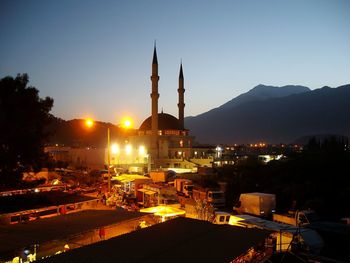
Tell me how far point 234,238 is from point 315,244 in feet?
23.6

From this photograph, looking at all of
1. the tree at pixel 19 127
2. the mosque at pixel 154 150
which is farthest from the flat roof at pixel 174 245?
the mosque at pixel 154 150

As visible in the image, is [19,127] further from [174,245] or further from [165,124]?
[165,124]

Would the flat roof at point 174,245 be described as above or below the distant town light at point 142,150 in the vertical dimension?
below

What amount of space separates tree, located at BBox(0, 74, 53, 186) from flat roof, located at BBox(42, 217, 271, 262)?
8197 millimetres

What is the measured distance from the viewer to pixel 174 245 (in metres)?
7.44

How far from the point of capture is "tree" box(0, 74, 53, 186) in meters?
14.5

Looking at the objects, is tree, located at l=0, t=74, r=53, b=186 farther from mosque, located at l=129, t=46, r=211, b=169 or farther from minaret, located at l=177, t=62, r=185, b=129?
minaret, located at l=177, t=62, r=185, b=129

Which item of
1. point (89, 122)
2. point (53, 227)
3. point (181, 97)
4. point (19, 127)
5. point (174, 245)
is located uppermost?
point (181, 97)

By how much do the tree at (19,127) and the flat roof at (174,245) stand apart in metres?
8.20

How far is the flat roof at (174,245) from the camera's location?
259 inches

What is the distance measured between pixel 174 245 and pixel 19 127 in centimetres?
1014

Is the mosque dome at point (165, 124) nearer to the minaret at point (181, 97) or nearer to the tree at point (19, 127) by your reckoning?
the minaret at point (181, 97)

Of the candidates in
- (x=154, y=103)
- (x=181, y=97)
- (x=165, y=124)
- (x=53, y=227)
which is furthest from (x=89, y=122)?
(x=181, y=97)

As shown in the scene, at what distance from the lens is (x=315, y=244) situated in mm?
13781
